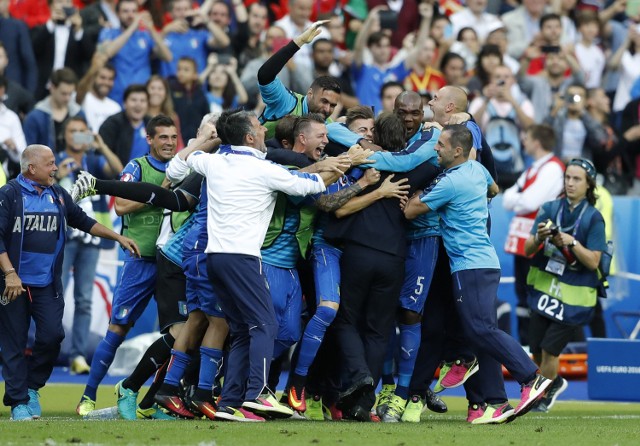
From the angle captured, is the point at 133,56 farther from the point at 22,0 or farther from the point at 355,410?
the point at 355,410

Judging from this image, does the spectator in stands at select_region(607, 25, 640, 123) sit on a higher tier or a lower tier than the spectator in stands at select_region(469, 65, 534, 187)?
higher

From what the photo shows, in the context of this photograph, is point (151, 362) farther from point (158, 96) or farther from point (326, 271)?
point (158, 96)

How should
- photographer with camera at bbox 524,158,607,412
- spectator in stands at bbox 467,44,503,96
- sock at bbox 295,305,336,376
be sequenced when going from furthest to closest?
spectator in stands at bbox 467,44,503,96 → photographer with camera at bbox 524,158,607,412 → sock at bbox 295,305,336,376

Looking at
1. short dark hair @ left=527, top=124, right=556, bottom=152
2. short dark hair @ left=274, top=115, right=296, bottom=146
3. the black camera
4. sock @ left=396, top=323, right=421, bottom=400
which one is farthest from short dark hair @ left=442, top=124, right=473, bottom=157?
short dark hair @ left=527, top=124, right=556, bottom=152

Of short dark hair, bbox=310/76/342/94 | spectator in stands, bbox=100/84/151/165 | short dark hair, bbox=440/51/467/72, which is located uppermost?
short dark hair, bbox=310/76/342/94

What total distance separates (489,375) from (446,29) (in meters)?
10.4

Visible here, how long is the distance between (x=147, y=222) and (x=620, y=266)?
7347 mm

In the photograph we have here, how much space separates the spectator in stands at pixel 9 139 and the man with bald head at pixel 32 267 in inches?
187

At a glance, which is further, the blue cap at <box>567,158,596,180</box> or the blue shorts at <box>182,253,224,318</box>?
the blue cap at <box>567,158,596,180</box>

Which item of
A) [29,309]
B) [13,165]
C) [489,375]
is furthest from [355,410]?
[13,165]

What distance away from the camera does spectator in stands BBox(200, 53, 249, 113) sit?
704 inches

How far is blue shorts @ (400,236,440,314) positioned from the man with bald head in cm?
228

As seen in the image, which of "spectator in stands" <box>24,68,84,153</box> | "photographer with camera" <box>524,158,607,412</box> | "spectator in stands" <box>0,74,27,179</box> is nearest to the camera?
"photographer with camera" <box>524,158,607,412</box>

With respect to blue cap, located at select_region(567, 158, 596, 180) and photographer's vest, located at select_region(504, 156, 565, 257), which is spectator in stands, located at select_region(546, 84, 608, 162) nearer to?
photographer's vest, located at select_region(504, 156, 565, 257)
